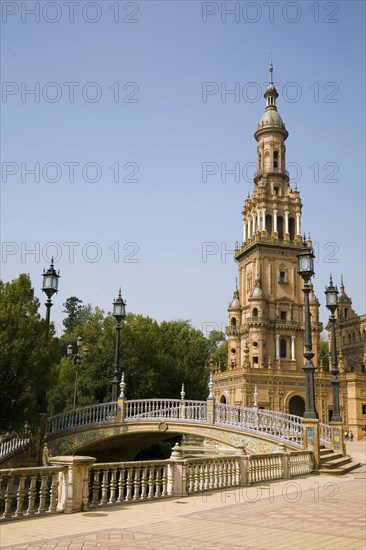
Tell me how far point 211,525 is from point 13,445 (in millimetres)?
16678

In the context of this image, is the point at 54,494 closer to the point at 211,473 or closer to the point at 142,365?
the point at 211,473

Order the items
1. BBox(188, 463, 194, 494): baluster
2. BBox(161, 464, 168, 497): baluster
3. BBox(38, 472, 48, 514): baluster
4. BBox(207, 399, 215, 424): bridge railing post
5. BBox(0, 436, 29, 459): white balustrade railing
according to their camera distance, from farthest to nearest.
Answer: BBox(0, 436, 29, 459): white balustrade railing
BBox(207, 399, 215, 424): bridge railing post
BBox(188, 463, 194, 494): baluster
BBox(161, 464, 168, 497): baluster
BBox(38, 472, 48, 514): baluster

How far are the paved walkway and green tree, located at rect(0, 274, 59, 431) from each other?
1044 centimetres

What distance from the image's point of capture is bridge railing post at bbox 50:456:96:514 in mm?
10164

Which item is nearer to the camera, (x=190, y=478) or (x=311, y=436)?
(x=190, y=478)

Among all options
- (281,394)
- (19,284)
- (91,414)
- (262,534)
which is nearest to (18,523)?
(262,534)

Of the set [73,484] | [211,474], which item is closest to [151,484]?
[211,474]

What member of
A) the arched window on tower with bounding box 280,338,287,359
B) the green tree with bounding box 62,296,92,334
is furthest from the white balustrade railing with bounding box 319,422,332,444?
the green tree with bounding box 62,296,92,334

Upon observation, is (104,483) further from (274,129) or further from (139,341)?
(274,129)

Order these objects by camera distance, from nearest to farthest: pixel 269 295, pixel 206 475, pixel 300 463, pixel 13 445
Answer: pixel 206 475, pixel 300 463, pixel 13 445, pixel 269 295

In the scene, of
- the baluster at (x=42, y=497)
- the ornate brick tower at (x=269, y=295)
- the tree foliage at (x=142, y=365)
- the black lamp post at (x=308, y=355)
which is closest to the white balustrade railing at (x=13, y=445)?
the black lamp post at (x=308, y=355)

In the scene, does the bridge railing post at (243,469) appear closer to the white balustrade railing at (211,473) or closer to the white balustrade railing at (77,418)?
the white balustrade railing at (211,473)

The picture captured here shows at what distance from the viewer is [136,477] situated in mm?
11883

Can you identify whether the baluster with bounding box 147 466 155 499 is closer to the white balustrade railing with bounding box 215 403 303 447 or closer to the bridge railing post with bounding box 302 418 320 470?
the bridge railing post with bounding box 302 418 320 470
